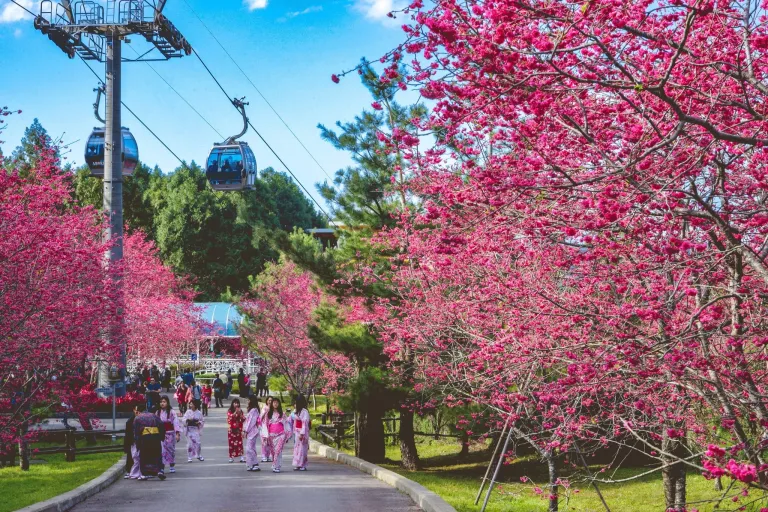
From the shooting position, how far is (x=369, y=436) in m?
21.8

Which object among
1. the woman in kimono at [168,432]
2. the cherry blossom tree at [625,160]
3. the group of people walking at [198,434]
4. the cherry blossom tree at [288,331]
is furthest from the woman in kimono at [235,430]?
the cherry blossom tree at [625,160]

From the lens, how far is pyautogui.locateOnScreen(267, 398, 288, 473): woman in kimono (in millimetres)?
17938

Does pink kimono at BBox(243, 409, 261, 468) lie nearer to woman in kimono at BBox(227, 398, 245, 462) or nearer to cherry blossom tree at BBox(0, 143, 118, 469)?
woman in kimono at BBox(227, 398, 245, 462)

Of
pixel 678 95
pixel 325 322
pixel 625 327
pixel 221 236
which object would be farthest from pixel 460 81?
pixel 221 236

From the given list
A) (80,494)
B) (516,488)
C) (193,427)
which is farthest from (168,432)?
(516,488)

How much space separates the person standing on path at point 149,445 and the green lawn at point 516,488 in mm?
5061

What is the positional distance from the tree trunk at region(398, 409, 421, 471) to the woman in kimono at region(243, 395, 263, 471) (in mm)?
4099

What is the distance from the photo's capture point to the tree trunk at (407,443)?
2208 centimetres

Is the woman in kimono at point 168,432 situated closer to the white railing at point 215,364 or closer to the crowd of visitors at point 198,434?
the crowd of visitors at point 198,434

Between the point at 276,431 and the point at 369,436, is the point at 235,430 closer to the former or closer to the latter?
the point at 276,431

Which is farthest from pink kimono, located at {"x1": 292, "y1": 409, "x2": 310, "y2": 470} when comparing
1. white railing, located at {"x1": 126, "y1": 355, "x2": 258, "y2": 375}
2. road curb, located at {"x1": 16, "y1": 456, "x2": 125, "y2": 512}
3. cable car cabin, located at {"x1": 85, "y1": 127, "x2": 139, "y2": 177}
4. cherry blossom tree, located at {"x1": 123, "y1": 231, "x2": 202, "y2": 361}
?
white railing, located at {"x1": 126, "y1": 355, "x2": 258, "y2": 375}

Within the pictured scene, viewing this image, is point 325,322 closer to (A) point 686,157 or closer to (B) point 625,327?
(B) point 625,327

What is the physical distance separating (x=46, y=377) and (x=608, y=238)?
11.4m

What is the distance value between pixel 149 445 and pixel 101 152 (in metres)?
10.9
